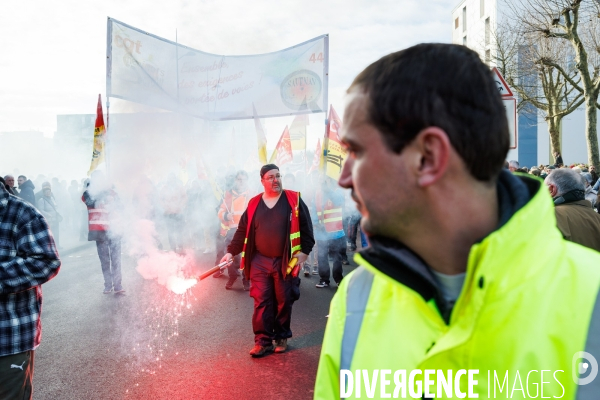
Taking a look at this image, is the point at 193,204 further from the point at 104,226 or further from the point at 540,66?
the point at 540,66

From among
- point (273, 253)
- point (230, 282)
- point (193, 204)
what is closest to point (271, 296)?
point (273, 253)

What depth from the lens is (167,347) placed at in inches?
219

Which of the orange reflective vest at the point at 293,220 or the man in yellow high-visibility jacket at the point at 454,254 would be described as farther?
the orange reflective vest at the point at 293,220

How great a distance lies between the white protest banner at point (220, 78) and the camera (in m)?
8.87

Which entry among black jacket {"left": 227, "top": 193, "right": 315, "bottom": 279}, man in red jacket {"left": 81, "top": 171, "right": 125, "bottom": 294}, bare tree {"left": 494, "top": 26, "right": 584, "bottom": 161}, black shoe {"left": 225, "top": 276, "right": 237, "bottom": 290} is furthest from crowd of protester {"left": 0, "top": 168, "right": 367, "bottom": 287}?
bare tree {"left": 494, "top": 26, "right": 584, "bottom": 161}

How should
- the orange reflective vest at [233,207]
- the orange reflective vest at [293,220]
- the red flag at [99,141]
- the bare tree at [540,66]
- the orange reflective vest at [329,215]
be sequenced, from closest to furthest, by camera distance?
the orange reflective vest at [293,220], the red flag at [99,141], the orange reflective vest at [329,215], the orange reflective vest at [233,207], the bare tree at [540,66]

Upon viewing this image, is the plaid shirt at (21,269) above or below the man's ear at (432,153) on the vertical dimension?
below

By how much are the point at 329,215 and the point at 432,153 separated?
8357 millimetres

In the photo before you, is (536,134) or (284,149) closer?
(284,149)

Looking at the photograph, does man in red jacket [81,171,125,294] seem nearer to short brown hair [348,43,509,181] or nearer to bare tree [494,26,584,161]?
short brown hair [348,43,509,181]

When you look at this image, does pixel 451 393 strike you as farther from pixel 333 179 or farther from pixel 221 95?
pixel 221 95

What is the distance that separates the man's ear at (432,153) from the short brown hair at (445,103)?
14 mm

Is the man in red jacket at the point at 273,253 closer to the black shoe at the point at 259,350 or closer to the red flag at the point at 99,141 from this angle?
the black shoe at the point at 259,350

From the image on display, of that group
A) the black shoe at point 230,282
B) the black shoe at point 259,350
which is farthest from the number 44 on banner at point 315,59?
the black shoe at point 259,350
